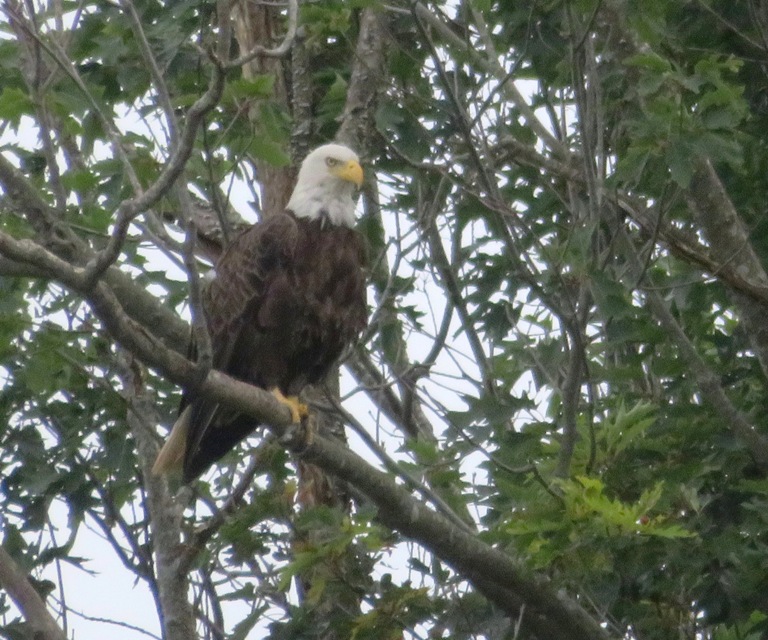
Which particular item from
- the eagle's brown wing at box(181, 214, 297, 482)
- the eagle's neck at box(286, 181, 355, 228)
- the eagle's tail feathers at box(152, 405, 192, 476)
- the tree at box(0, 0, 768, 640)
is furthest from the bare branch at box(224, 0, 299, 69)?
the eagle's tail feathers at box(152, 405, 192, 476)

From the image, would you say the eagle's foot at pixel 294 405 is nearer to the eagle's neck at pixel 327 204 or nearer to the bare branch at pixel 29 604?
the eagle's neck at pixel 327 204

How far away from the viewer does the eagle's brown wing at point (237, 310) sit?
4871mm

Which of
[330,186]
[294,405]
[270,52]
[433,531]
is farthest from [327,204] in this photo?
[270,52]

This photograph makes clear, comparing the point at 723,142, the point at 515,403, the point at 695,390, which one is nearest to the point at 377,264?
the point at 515,403

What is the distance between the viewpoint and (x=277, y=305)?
4895mm

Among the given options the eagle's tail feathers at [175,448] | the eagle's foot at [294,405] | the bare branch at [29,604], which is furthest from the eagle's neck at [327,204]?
the bare branch at [29,604]

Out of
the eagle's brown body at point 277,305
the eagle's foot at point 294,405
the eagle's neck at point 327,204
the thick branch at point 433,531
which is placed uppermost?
the eagle's neck at point 327,204

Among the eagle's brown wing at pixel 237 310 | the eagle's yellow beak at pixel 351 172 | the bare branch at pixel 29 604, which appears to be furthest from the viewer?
the eagle's yellow beak at pixel 351 172

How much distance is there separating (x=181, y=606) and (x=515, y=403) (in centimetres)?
134

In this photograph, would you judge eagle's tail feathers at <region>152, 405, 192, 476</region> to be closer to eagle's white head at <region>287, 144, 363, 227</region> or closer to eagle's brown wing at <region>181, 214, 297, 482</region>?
eagle's brown wing at <region>181, 214, 297, 482</region>

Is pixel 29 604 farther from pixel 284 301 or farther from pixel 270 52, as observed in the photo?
pixel 270 52

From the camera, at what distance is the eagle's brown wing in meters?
4.87

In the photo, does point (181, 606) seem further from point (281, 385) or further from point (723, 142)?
point (723, 142)

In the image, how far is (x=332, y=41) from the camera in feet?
18.8
